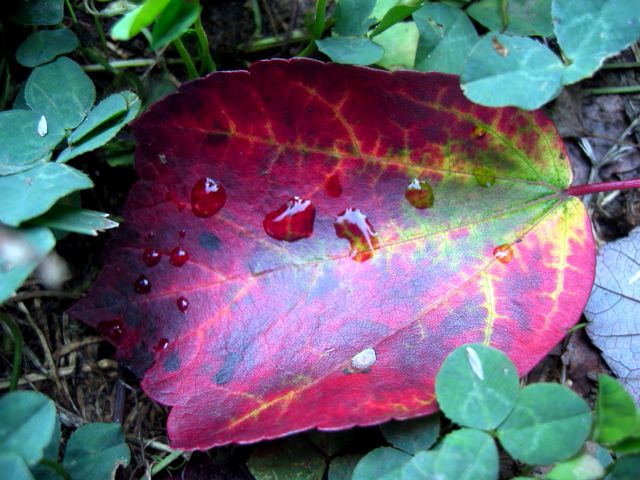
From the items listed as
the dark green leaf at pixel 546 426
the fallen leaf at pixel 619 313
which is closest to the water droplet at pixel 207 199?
the dark green leaf at pixel 546 426

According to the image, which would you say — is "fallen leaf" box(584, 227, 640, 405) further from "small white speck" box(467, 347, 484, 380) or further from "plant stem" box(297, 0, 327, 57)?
"plant stem" box(297, 0, 327, 57)

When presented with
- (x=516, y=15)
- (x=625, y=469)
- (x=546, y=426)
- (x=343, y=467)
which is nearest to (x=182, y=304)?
(x=343, y=467)

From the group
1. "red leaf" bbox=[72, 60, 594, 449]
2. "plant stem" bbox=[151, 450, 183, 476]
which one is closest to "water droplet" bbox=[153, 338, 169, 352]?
"red leaf" bbox=[72, 60, 594, 449]

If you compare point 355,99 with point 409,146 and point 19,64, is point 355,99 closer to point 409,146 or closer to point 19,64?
point 409,146

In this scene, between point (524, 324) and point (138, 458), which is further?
point (138, 458)

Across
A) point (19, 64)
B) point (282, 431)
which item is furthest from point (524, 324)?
point (19, 64)

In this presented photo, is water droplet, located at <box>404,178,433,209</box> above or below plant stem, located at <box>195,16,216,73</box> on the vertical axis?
below

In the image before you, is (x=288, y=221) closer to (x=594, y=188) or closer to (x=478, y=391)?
(x=478, y=391)
